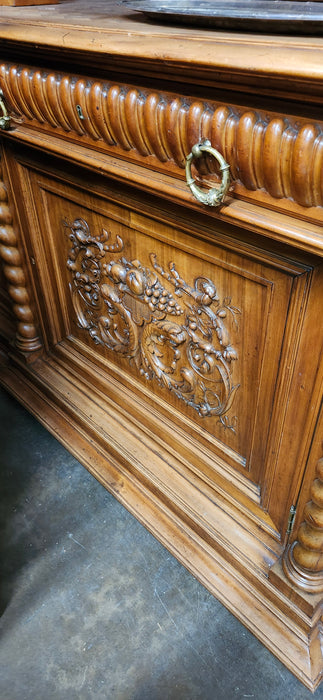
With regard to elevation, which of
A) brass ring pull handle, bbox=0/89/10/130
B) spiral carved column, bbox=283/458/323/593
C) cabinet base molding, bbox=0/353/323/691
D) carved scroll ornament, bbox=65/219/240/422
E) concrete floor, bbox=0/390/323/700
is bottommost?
concrete floor, bbox=0/390/323/700

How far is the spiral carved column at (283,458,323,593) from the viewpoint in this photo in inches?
24.5

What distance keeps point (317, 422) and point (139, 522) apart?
1.56ft

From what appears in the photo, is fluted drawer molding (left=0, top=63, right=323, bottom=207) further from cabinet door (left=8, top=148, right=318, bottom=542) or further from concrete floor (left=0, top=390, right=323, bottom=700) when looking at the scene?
concrete floor (left=0, top=390, right=323, bottom=700)

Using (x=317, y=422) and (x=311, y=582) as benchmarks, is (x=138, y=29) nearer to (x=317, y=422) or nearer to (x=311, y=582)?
(x=317, y=422)

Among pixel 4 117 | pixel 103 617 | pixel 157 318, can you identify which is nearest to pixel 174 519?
pixel 103 617

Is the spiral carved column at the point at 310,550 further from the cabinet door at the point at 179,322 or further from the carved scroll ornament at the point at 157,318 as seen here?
the carved scroll ornament at the point at 157,318

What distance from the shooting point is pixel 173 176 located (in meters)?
0.56

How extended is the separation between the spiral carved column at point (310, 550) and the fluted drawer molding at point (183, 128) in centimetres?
33

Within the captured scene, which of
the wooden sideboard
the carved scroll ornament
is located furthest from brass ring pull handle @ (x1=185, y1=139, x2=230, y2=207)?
the carved scroll ornament

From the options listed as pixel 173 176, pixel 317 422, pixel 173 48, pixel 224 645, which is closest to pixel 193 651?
pixel 224 645

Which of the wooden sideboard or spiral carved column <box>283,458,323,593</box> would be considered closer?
the wooden sideboard

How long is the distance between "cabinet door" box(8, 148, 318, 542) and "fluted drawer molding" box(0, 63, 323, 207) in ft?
0.32

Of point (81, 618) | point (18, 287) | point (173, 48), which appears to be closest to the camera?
point (173, 48)

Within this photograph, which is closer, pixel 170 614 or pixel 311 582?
pixel 311 582
